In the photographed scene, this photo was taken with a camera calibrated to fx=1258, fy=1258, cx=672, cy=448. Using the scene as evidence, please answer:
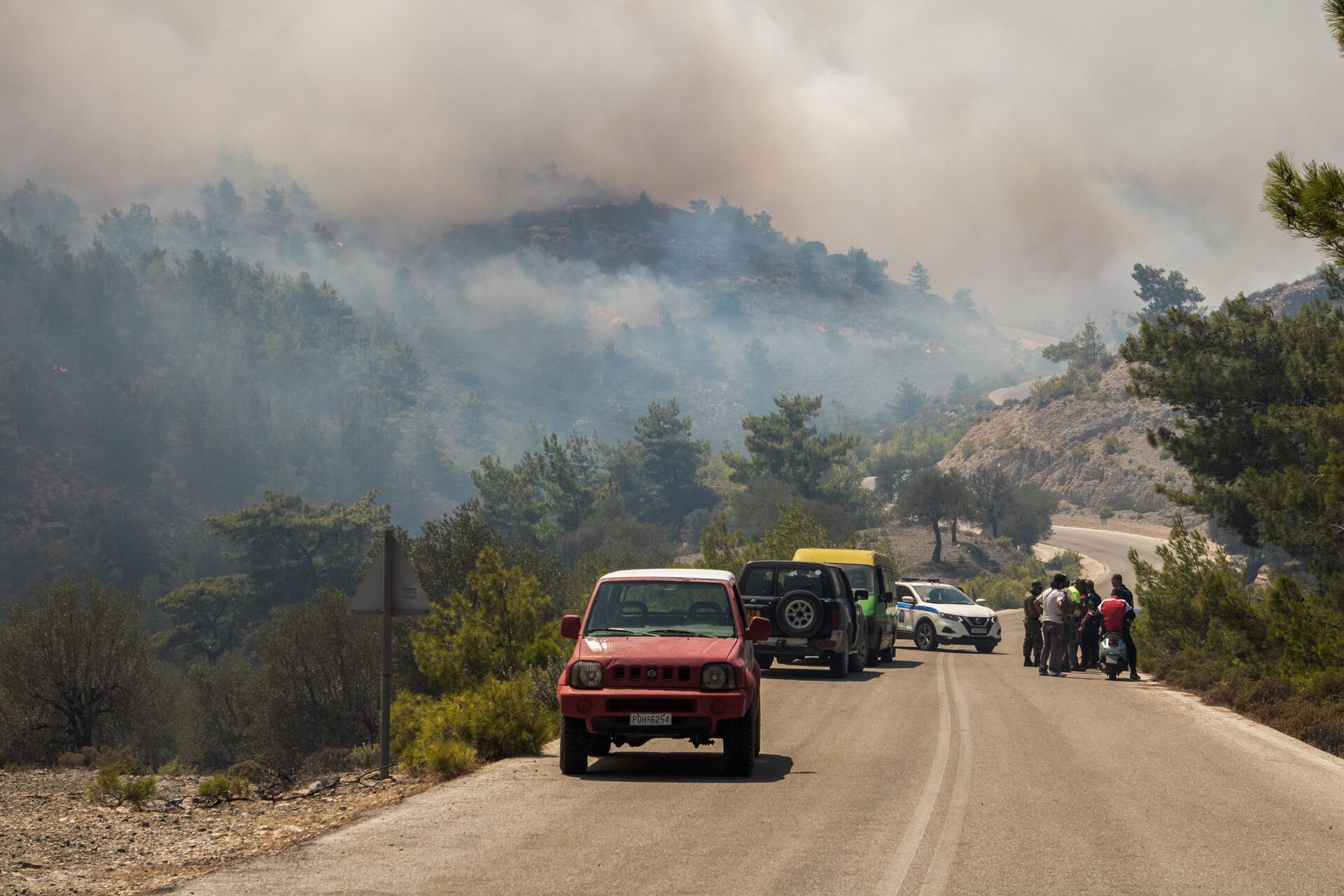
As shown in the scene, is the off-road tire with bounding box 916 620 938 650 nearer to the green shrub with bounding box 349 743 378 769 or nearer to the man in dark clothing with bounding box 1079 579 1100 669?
the man in dark clothing with bounding box 1079 579 1100 669

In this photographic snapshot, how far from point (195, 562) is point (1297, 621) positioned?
A: 139848 millimetres

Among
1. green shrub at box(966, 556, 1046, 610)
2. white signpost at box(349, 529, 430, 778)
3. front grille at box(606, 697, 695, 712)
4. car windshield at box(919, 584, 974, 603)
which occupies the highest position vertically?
white signpost at box(349, 529, 430, 778)

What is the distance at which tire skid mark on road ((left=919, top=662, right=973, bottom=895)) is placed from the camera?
718 centimetres

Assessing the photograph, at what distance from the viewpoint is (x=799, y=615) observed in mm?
21469

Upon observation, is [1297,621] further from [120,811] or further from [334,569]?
[334,569]

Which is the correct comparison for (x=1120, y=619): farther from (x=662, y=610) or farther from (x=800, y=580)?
(x=662, y=610)

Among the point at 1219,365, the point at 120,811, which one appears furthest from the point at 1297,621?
the point at 1219,365

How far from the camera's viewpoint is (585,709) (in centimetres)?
1086

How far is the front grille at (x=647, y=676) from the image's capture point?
1084cm

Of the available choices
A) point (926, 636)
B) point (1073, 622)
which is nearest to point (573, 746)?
point (1073, 622)

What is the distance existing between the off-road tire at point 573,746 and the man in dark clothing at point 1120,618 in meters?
14.2

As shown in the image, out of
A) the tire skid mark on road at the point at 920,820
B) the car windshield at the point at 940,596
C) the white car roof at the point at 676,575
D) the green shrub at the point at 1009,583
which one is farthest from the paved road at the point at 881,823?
the green shrub at the point at 1009,583

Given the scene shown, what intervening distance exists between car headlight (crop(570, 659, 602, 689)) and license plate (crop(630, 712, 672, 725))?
1.36ft

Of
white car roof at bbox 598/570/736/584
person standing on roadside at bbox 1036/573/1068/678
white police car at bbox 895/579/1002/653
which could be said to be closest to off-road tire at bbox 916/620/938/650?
white police car at bbox 895/579/1002/653
